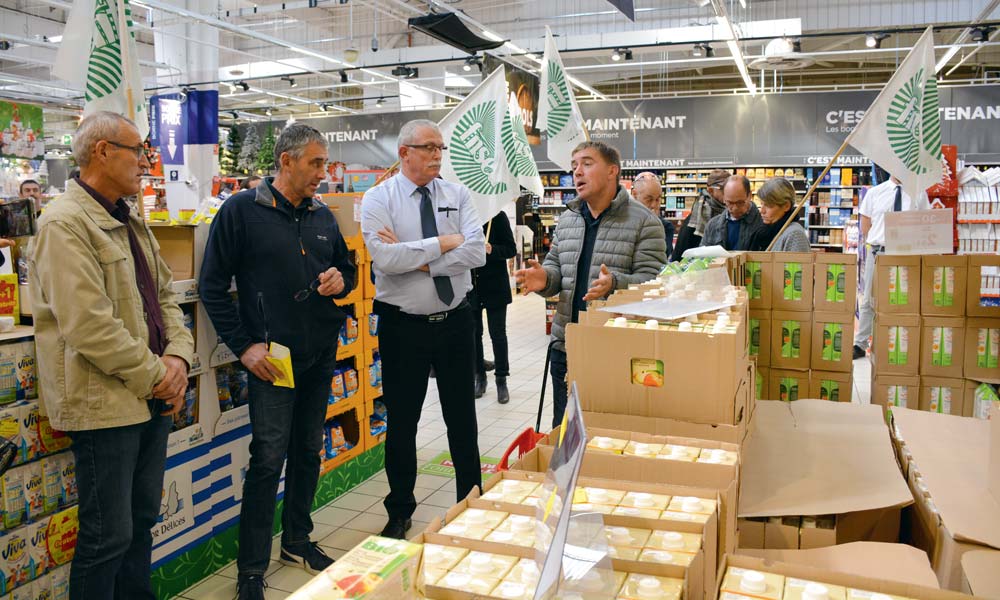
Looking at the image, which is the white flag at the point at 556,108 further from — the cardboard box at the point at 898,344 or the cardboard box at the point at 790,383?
the cardboard box at the point at 898,344

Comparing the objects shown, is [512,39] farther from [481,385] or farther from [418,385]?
[418,385]

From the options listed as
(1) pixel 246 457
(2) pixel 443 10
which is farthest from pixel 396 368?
(2) pixel 443 10

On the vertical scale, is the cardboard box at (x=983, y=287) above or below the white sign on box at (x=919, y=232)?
below

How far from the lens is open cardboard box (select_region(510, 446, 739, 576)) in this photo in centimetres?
169

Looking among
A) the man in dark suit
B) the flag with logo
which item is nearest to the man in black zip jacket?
the flag with logo

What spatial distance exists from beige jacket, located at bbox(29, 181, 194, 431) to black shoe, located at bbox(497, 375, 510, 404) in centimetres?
398

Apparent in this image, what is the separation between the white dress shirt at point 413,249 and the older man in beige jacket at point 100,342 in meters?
1.01

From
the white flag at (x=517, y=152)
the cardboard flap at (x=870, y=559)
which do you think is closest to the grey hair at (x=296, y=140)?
the white flag at (x=517, y=152)

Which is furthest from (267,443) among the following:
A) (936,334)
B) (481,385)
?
(936,334)

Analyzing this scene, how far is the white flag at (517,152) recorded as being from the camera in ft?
15.3

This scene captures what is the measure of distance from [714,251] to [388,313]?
192 cm

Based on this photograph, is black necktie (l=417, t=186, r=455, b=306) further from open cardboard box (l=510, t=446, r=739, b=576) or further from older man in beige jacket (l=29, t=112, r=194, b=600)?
open cardboard box (l=510, t=446, r=739, b=576)

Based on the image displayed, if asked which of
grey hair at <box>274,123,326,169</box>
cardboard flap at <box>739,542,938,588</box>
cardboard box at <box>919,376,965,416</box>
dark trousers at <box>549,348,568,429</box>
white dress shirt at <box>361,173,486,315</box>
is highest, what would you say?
grey hair at <box>274,123,326,169</box>

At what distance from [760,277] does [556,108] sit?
170 centimetres
